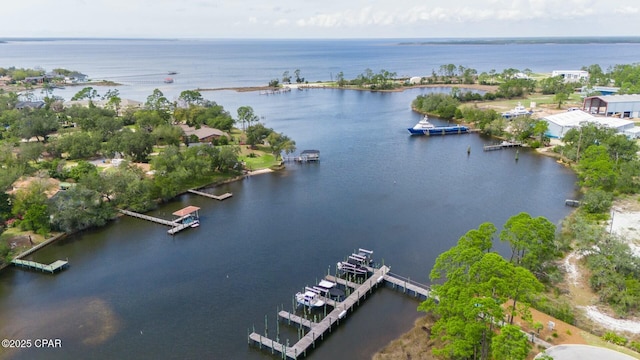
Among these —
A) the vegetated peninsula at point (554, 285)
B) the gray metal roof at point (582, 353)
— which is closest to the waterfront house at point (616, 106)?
the vegetated peninsula at point (554, 285)

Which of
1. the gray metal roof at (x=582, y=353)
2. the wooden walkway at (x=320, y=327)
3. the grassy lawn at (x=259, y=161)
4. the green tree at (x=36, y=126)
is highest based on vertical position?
the green tree at (x=36, y=126)

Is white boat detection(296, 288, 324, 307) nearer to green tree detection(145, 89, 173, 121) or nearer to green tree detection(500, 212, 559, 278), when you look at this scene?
green tree detection(500, 212, 559, 278)

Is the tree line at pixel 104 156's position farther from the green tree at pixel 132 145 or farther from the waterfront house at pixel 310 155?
the waterfront house at pixel 310 155

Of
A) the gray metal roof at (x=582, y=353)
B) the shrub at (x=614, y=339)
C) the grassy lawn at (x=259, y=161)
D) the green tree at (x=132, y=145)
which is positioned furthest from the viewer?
the grassy lawn at (x=259, y=161)

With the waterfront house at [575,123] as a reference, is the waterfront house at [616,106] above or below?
above

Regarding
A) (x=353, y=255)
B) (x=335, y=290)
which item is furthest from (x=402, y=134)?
(x=335, y=290)

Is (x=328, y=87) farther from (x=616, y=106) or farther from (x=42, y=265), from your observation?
(x=42, y=265)

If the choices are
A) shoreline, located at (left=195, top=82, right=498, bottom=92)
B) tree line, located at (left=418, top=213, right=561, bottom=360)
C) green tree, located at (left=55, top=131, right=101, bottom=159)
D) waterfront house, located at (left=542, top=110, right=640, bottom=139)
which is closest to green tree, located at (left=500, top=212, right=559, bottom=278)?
tree line, located at (left=418, top=213, right=561, bottom=360)
